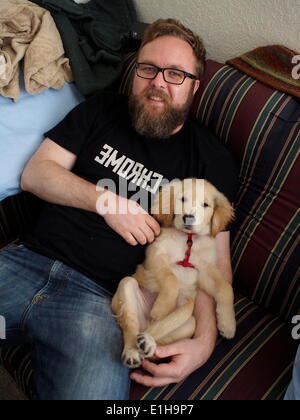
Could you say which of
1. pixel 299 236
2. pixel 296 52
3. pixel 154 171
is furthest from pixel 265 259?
pixel 296 52

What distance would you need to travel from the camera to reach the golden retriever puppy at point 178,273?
40.8 inches

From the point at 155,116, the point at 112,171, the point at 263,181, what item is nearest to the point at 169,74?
the point at 155,116

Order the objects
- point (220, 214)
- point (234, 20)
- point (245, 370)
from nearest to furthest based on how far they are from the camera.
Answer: point (245, 370), point (220, 214), point (234, 20)

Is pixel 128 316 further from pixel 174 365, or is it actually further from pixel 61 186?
pixel 61 186

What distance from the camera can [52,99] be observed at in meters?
1.43

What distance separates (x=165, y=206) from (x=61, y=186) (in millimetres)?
374

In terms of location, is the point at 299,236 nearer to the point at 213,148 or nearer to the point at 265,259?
the point at 265,259

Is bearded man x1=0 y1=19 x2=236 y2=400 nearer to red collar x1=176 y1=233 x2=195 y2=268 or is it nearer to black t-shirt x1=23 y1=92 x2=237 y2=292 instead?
black t-shirt x1=23 y1=92 x2=237 y2=292

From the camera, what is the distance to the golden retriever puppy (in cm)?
104

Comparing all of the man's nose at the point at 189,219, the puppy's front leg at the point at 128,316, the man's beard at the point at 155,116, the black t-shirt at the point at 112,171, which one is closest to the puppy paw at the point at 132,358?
the puppy's front leg at the point at 128,316

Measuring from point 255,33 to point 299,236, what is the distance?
84 centimetres

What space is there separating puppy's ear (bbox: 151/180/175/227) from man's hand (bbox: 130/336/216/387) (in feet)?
1.26

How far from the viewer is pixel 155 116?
124cm

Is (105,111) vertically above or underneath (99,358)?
above
